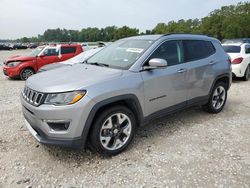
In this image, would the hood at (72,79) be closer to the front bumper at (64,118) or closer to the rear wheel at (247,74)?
the front bumper at (64,118)

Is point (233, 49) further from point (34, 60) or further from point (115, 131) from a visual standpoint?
point (34, 60)

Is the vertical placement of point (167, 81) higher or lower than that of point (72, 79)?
lower

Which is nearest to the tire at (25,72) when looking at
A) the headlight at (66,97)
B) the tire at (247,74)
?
the headlight at (66,97)

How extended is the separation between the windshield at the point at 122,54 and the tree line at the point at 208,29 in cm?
2152

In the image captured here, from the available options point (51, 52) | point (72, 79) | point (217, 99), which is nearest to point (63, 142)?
point (72, 79)

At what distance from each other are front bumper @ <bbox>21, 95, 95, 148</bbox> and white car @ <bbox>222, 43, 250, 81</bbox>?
711 cm

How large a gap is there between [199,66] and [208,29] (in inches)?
2599

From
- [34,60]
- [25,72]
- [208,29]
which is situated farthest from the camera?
[208,29]

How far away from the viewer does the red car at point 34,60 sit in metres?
10.3

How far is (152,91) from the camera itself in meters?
3.49

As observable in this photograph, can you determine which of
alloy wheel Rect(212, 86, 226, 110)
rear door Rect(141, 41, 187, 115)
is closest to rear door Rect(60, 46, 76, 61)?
alloy wheel Rect(212, 86, 226, 110)

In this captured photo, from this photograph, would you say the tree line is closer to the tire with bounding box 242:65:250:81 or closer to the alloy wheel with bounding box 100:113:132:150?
the tire with bounding box 242:65:250:81

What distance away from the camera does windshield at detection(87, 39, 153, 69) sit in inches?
140

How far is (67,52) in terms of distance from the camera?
11.5 meters
